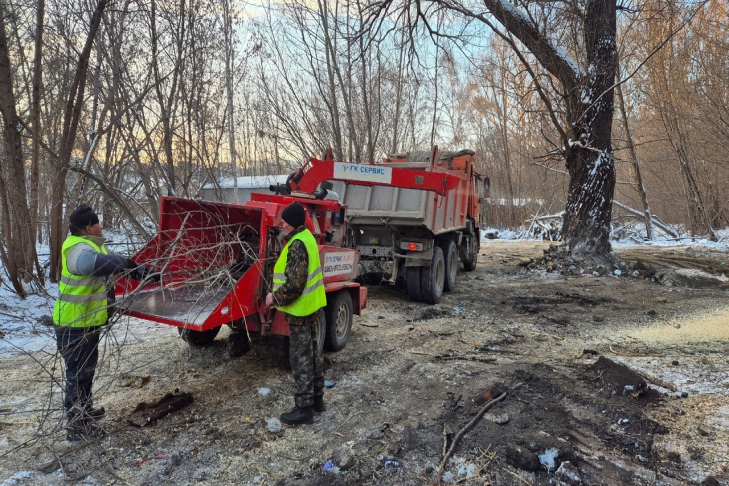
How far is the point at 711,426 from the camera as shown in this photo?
3.39 meters

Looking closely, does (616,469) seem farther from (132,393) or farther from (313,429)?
(132,393)

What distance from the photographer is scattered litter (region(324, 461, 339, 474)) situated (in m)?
3.02

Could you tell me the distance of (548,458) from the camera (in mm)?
3045

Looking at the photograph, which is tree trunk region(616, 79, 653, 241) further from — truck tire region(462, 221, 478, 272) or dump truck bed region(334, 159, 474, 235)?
dump truck bed region(334, 159, 474, 235)

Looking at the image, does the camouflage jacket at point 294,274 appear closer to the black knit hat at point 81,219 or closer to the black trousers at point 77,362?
the black trousers at point 77,362

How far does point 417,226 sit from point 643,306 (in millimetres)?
3906

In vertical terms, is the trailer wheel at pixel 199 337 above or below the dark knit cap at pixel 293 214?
below

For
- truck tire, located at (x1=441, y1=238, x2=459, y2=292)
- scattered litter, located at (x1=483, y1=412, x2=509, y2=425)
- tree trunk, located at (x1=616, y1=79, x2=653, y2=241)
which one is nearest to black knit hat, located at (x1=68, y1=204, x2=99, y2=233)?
scattered litter, located at (x1=483, y1=412, x2=509, y2=425)

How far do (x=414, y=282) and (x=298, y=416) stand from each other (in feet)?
15.3

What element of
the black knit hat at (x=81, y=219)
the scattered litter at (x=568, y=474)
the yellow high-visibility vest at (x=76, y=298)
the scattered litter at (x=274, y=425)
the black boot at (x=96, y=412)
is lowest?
the scattered litter at (x=274, y=425)

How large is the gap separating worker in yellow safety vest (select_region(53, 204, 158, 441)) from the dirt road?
0.58 feet

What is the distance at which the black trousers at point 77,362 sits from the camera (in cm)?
342

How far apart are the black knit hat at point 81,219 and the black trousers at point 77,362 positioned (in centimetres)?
74

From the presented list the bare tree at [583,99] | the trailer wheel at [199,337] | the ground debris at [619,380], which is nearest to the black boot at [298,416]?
the trailer wheel at [199,337]
